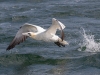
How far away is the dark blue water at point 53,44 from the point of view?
1669 centimetres

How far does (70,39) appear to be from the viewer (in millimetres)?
19891

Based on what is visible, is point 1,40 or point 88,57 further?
point 1,40

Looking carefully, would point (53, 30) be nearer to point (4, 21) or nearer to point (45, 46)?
point (45, 46)

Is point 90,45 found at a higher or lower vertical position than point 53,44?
higher

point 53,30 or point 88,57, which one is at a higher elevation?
point 53,30

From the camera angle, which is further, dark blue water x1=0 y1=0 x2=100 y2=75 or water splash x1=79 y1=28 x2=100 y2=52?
water splash x1=79 y1=28 x2=100 y2=52

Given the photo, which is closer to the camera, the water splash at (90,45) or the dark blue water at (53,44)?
the dark blue water at (53,44)

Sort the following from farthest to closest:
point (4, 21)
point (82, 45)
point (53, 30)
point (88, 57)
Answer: point (4, 21) < point (82, 45) < point (88, 57) < point (53, 30)

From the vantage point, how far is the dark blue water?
1669cm

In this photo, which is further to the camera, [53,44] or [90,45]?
[53,44]

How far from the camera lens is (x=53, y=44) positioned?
1939 cm

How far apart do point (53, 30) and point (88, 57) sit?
1.94m

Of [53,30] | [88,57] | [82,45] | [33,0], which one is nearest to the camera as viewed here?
[53,30]

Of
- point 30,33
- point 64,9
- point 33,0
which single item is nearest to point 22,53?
point 30,33
